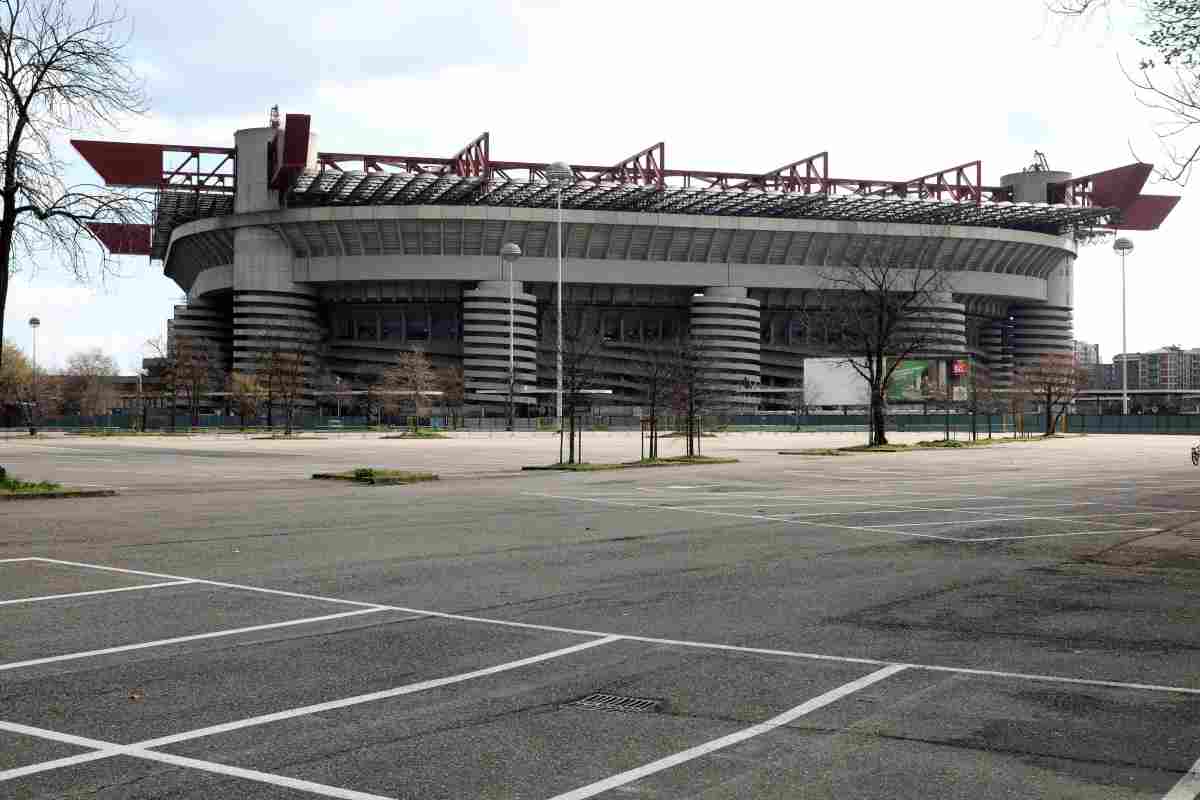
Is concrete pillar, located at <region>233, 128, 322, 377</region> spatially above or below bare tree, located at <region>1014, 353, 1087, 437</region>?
above

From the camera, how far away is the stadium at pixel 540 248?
353 feet

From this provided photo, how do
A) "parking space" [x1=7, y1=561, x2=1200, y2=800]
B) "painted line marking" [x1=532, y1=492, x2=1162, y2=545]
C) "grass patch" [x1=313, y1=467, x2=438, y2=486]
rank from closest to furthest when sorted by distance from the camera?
"parking space" [x1=7, y1=561, x2=1200, y2=800], "painted line marking" [x1=532, y1=492, x2=1162, y2=545], "grass patch" [x1=313, y1=467, x2=438, y2=486]

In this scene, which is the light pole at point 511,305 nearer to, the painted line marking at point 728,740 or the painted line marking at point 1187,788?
the painted line marking at point 728,740

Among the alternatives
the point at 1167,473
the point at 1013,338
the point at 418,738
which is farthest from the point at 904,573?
the point at 1013,338

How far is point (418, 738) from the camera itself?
239 inches

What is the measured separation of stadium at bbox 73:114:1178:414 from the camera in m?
108

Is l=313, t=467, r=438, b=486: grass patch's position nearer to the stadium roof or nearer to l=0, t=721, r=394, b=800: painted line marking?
l=0, t=721, r=394, b=800: painted line marking

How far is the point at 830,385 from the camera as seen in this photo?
109562mm

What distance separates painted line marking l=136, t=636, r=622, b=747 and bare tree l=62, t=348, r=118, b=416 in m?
115

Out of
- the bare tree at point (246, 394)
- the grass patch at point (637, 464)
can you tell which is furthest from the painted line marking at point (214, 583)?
the bare tree at point (246, 394)

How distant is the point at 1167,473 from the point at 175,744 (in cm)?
3264

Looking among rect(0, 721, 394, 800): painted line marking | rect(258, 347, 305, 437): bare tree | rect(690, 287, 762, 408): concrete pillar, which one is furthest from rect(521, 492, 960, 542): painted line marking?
rect(690, 287, 762, 408): concrete pillar

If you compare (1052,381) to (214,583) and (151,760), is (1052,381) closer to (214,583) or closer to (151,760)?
(214,583)

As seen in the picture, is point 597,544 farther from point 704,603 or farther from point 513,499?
point 513,499
